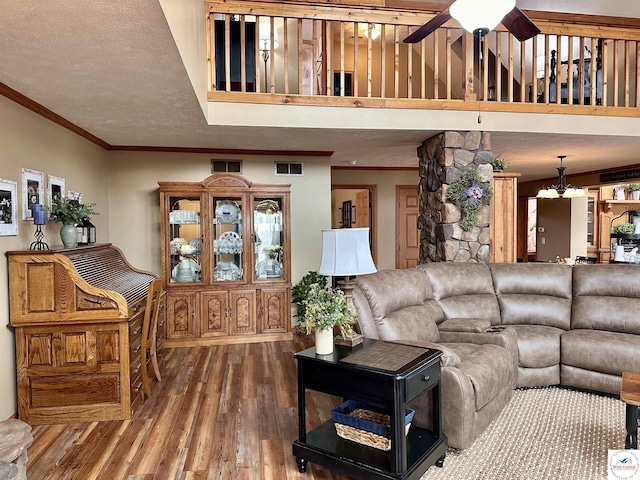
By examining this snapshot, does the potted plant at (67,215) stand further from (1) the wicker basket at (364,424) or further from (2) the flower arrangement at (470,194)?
(2) the flower arrangement at (470,194)

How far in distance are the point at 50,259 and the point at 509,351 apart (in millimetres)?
3381

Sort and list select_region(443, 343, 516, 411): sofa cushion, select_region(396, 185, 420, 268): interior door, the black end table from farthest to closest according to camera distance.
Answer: select_region(396, 185, 420, 268): interior door < select_region(443, 343, 516, 411): sofa cushion < the black end table

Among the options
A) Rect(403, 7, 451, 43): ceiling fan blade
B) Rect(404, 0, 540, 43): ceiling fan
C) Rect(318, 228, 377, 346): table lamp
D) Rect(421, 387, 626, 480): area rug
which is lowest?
Rect(421, 387, 626, 480): area rug

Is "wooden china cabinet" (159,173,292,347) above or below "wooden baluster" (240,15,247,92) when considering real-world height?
below

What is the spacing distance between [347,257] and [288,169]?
326 cm

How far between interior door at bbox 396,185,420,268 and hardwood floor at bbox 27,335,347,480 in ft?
13.9

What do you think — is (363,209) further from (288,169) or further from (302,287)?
(302,287)

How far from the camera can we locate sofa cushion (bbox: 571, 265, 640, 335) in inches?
138

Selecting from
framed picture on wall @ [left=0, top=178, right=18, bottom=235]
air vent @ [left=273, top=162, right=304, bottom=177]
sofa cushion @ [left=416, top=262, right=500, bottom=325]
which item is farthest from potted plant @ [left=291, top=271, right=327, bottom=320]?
framed picture on wall @ [left=0, top=178, right=18, bottom=235]

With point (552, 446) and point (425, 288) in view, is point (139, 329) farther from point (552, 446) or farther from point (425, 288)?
point (552, 446)

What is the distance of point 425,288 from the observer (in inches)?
142

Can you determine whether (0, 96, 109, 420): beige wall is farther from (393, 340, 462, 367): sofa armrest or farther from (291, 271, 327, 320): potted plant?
(393, 340, 462, 367): sofa armrest

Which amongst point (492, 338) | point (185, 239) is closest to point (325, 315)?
point (492, 338)

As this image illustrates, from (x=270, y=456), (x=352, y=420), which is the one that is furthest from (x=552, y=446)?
(x=270, y=456)
